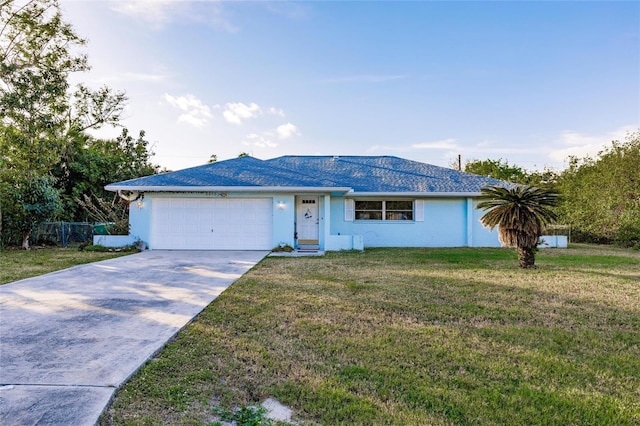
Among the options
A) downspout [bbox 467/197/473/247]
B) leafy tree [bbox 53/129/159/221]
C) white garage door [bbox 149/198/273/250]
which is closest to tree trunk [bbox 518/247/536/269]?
downspout [bbox 467/197/473/247]

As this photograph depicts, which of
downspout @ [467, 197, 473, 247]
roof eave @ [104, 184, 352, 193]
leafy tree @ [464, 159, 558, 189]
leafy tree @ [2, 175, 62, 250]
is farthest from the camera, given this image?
leafy tree @ [464, 159, 558, 189]

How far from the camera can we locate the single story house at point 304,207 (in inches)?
529

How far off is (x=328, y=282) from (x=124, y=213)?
12.5 m

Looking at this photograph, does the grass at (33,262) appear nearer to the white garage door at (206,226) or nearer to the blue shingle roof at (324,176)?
the white garage door at (206,226)

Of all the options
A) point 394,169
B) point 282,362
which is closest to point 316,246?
point 394,169

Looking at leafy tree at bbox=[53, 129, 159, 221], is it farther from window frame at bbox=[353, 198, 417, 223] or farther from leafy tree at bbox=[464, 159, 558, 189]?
leafy tree at bbox=[464, 159, 558, 189]

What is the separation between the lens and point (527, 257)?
9.34 metres

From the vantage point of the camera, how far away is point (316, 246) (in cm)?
1427

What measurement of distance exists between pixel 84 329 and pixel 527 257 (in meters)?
9.79

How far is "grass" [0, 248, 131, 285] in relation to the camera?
8125 mm

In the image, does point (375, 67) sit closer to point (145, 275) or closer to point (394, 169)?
point (394, 169)

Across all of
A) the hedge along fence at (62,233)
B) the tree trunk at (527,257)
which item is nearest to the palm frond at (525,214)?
the tree trunk at (527,257)

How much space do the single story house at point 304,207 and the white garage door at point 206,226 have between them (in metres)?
0.04

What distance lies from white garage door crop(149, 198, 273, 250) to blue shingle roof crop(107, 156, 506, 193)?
0.85 metres
